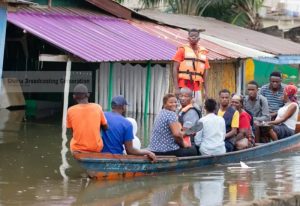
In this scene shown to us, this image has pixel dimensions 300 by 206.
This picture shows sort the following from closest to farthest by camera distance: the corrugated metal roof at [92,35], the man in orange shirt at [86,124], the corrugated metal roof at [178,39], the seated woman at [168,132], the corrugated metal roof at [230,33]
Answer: the man in orange shirt at [86,124], the seated woman at [168,132], the corrugated metal roof at [92,35], the corrugated metal roof at [178,39], the corrugated metal roof at [230,33]

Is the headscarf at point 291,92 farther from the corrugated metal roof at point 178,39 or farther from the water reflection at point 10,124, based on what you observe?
the corrugated metal roof at point 178,39

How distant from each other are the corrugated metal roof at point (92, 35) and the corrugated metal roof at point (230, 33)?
344 centimetres

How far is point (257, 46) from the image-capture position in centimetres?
2272

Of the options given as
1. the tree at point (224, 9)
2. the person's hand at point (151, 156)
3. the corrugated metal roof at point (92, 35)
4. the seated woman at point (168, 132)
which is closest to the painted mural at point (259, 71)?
the tree at point (224, 9)

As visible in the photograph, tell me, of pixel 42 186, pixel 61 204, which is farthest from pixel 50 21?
pixel 61 204

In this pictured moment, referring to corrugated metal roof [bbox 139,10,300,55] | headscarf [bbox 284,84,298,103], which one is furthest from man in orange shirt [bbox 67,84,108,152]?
corrugated metal roof [bbox 139,10,300,55]

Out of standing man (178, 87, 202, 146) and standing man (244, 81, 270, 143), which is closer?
standing man (178, 87, 202, 146)

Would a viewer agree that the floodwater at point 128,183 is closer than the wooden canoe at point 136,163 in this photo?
Yes

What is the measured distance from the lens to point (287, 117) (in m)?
12.7

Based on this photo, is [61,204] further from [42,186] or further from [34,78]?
[34,78]

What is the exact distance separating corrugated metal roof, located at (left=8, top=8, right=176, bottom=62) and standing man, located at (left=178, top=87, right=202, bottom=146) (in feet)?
12.8

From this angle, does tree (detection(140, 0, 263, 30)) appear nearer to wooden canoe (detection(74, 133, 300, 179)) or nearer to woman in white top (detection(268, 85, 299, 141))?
woman in white top (detection(268, 85, 299, 141))

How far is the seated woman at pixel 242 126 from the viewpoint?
11.0 meters

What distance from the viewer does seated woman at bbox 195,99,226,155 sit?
33.6 feet
